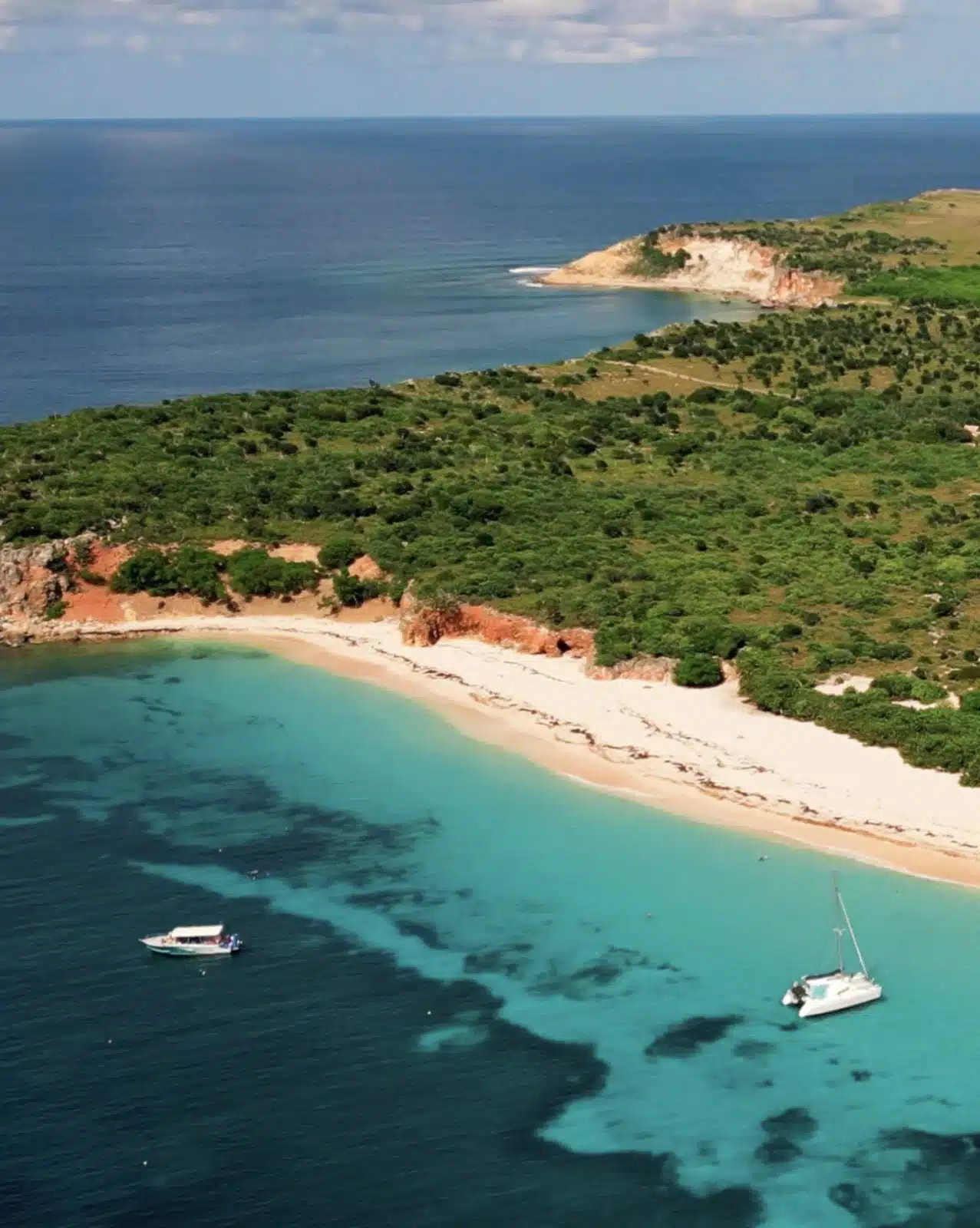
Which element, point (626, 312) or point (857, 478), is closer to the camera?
point (857, 478)

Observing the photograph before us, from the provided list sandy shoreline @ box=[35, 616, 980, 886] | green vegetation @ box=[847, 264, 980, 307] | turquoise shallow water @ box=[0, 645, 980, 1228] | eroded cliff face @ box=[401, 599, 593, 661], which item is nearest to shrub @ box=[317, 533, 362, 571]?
sandy shoreline @ box=[35, 616, 980, 886]

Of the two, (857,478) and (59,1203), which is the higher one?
(857,478)

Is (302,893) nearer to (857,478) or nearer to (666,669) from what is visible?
(666,669)

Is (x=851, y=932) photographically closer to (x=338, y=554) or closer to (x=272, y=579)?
(x=338, y=554)

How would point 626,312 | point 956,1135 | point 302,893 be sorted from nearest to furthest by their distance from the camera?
point 956,1135 < point 302,893 < point 626,312

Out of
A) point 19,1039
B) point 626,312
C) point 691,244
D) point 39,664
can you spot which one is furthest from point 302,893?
point 691,244

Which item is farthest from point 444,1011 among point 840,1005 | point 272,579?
point 272,579
